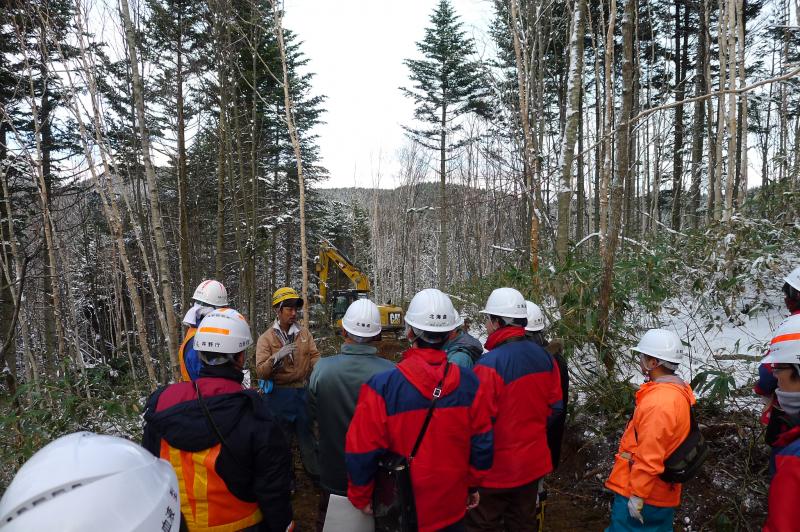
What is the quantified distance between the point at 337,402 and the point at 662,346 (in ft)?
6.69

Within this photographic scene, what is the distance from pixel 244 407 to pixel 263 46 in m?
15.0

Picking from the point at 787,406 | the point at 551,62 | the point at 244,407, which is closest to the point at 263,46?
the point at 551,62

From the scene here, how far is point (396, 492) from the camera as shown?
225cm

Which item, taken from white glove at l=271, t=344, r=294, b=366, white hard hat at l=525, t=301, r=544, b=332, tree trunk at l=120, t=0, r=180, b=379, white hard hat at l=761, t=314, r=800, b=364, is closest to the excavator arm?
tree trunk at l=120, t=0, r=180, b=379

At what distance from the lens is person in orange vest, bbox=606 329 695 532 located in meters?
2.47

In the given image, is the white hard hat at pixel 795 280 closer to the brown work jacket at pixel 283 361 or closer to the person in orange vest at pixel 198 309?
the brown work jacket at pixel 283 361

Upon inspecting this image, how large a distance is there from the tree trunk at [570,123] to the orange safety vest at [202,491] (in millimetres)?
5626

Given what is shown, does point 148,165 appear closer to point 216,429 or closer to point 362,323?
point 362,323

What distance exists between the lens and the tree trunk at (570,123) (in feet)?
22.2

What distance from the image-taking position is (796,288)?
9.56 feet

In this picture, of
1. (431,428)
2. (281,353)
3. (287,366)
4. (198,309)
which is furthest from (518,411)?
(198,309)

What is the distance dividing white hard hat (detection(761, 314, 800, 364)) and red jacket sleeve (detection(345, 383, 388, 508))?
5.77 ft

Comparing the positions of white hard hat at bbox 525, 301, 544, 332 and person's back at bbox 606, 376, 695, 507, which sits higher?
white hard hat at bbox 525, 301, 544, 332

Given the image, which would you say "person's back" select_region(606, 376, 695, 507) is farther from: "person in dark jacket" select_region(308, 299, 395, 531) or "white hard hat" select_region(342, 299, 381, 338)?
"white hard hat" select_region(342, 299, 381, 338)
